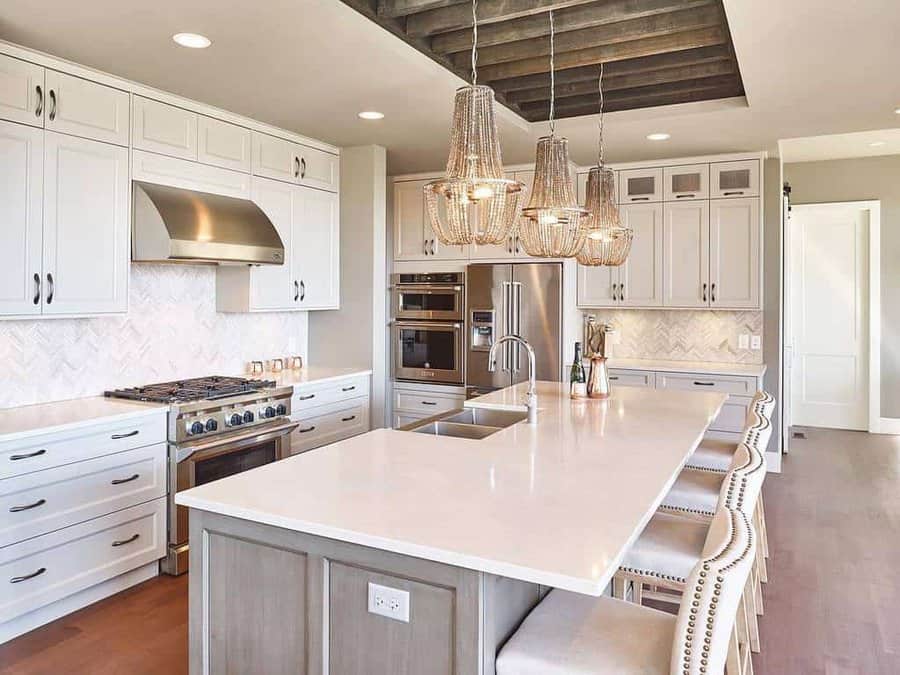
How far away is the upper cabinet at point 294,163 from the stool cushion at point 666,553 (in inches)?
130

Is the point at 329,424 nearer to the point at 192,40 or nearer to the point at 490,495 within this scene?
the point at 192,40

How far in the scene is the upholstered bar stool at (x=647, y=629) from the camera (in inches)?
55.8

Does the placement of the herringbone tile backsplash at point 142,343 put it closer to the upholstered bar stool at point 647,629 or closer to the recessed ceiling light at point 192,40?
the recessed ceiling light at point 192,40

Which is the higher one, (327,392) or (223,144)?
(223,144)

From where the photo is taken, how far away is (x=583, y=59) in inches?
145

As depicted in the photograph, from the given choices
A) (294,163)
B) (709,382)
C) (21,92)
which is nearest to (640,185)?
(709,382)

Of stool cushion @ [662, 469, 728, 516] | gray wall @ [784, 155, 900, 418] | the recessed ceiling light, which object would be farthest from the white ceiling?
gray wall @ [784, 155, 900, 418]

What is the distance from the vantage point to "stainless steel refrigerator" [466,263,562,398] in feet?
17.8

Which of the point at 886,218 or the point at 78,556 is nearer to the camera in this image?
the point at 78,556

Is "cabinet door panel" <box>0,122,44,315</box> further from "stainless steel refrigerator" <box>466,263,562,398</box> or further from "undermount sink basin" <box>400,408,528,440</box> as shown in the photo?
"stainless steel refrigerator" <box>466,263,562,398</box>

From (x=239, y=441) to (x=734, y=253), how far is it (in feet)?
12.4

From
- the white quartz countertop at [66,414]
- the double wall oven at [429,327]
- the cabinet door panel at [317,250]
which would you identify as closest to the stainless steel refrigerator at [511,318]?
the double wall oven at [429,327]

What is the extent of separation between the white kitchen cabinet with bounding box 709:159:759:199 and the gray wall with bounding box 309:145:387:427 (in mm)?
2509

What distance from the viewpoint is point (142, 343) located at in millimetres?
4082
